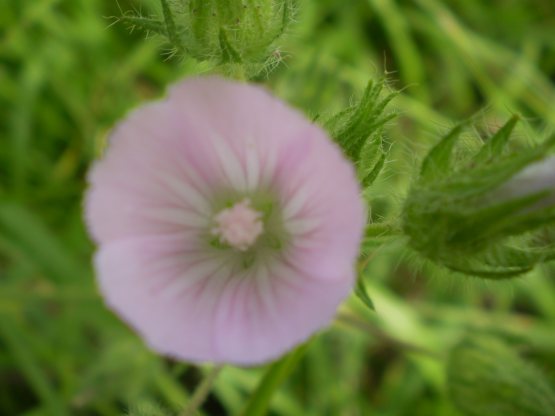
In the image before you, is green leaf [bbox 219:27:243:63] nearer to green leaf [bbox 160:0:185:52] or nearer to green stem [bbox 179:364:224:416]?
green leaf [bbox 160:0:185:52]

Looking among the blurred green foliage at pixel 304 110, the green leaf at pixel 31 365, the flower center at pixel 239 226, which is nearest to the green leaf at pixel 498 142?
the flower center at pixel 239 226

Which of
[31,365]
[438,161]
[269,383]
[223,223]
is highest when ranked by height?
[438,161]

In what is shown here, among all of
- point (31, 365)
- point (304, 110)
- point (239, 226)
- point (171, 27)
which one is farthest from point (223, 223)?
point (31, 365)

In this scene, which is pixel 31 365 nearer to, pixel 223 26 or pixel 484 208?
pixel 223 26

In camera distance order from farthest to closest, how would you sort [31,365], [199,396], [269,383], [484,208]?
[31,365] → [269,383] → [199,396] → [484,208]

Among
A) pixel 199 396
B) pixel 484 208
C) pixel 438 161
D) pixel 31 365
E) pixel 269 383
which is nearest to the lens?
pixel 484 208

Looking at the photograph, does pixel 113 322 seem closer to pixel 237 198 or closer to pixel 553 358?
pixel 237 198

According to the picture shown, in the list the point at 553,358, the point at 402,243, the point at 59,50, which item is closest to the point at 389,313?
the point at 553,358
